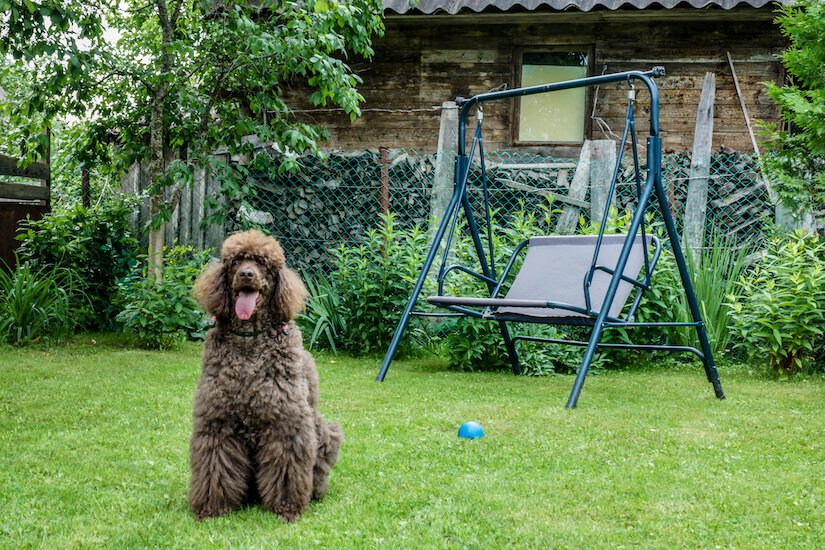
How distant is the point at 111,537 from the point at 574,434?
2.15m

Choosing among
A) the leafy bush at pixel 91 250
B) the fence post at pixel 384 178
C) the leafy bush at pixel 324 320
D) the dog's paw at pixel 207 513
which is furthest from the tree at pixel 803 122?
the leafy bush at pixel 91 250

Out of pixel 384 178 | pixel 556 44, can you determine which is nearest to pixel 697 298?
pixel 384 178

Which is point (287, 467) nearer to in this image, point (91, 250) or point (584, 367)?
point (584, 367)

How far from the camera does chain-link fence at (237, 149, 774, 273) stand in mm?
7676

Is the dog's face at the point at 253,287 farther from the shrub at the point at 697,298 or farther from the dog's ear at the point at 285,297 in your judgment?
the shrub at the point at 697,298

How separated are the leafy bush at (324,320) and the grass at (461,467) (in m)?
1.32

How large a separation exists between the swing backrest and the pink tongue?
8.23 ft

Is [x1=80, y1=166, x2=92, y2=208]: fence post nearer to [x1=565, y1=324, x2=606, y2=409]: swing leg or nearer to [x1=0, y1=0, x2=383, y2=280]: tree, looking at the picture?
[x1=0, y1=0, x2=383, y2=280]: tree

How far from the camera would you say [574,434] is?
12.8 ft

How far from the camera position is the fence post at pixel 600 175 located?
7039 millimetres

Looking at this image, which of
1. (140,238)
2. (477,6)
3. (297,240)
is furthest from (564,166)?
(140,238)

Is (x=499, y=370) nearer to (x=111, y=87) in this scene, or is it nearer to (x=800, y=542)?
(x=800, y=542)

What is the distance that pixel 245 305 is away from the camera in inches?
107

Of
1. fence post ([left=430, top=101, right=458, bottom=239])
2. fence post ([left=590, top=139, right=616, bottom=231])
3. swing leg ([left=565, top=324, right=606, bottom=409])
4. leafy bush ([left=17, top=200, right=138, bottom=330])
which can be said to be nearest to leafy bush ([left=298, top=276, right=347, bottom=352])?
→ fence post ([left=430, top=101, right=458, bottom=239])
